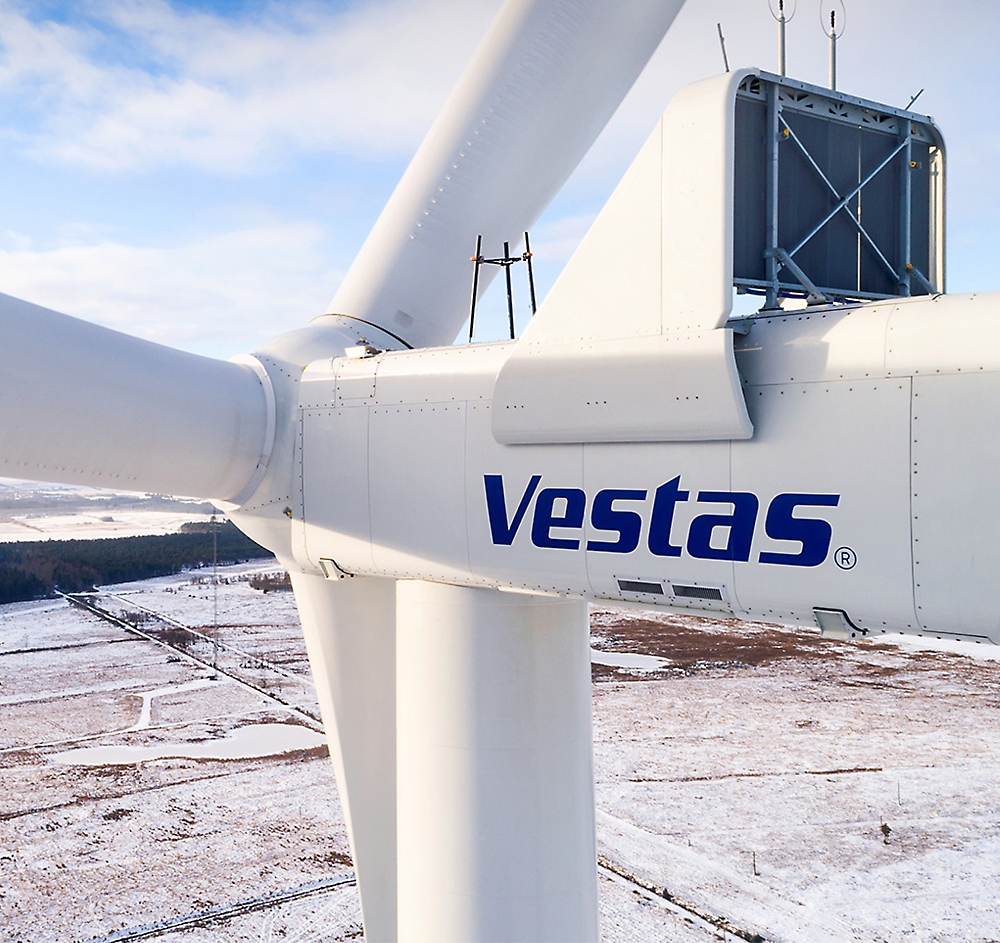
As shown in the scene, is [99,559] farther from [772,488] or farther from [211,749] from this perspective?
[772,488]

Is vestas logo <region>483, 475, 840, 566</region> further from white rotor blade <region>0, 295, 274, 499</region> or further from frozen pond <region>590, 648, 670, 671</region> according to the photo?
frozen pond <region>590, 648, 670, 671</region>

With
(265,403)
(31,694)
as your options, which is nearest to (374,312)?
(265,403)

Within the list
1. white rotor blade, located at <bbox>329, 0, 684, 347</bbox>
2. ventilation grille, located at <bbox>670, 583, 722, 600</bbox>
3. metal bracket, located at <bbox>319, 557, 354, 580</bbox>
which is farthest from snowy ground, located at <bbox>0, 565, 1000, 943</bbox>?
ventilation grille, located at <bbox>670, 583, 722, 600</bbox>

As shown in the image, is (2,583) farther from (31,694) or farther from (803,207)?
(803,207)

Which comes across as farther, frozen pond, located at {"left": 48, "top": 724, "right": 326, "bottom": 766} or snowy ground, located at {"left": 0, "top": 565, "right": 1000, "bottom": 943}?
frozen pond, located at {"left": 48, "top": 724, "right": 326, "bottom": 766}

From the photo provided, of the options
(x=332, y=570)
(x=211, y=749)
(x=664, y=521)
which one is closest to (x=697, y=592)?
(x=664, y=521)

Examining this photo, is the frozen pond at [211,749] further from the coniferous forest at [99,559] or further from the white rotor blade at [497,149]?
the coniferous forest at [99,559]
